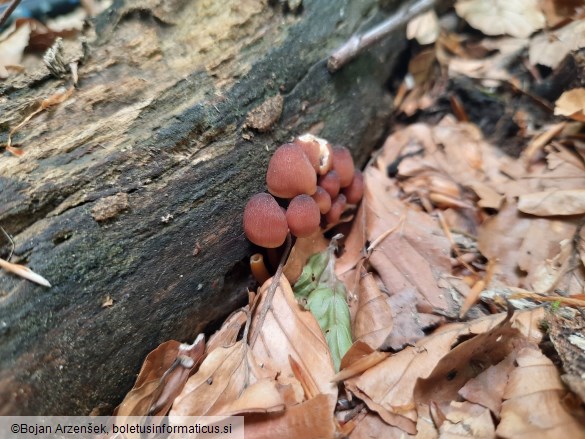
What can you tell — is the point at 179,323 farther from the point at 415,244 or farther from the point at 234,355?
the point at 415,244

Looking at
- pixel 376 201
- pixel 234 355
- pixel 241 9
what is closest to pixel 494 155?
pixel 376 201

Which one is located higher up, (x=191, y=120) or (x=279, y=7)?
(x=279, y=7)

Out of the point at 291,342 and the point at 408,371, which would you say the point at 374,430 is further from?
the point at 291,342

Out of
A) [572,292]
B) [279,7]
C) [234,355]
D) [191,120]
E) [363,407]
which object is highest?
[279,7]

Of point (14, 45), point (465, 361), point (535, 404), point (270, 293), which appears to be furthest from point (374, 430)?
point (14, 45)

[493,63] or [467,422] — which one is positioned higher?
[493,63]

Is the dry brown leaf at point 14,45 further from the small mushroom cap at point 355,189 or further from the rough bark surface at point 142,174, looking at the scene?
Result: the small mushroom cap at point 355,189
